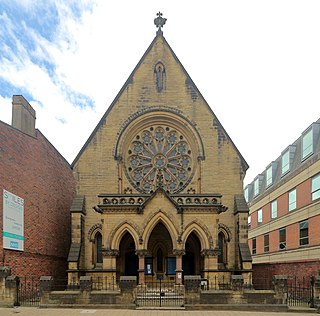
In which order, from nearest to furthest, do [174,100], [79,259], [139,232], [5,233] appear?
[5,233] < [139,232] < [79,259] < [174,100]

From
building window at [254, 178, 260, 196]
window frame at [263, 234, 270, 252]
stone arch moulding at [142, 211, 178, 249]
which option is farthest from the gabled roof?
building window at [254, 178, 260, 196]

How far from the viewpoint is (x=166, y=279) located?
74.2ft

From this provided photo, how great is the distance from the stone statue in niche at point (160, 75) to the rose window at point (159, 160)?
249 cm

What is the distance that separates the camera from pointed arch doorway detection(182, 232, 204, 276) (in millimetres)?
22984

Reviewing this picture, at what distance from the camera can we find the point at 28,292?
20.5 m

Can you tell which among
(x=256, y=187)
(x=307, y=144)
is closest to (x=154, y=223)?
(x=307, y=144)

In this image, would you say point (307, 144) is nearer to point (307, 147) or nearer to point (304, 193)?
point (307, 147)

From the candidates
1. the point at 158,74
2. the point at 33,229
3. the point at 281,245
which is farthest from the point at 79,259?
the point at 281,245

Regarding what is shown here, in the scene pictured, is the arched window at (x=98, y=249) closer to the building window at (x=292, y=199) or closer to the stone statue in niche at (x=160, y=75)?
the stone statue in niche at (x=160, y=75)

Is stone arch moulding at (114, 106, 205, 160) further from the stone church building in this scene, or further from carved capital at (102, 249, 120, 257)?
carved capital at (102, 249, 120, 257)

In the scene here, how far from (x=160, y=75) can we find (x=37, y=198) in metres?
10.3

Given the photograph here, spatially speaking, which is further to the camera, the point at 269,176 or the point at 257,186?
the point at 257,186

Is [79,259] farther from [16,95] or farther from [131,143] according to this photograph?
[16,95]

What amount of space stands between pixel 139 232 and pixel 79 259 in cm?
416
